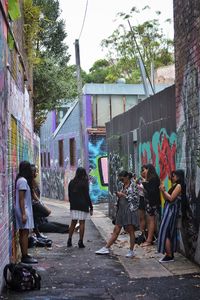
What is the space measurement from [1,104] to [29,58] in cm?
981

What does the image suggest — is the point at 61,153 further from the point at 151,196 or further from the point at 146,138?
the point at 151,196

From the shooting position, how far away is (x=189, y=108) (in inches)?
335

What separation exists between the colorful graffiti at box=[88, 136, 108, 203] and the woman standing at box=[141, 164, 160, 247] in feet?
52.4

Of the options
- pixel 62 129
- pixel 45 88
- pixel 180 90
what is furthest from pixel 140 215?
pixel 62 129

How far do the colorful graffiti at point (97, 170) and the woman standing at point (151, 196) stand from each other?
15982 millimetres

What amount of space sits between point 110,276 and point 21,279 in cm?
164

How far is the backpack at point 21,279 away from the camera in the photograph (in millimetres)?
6637

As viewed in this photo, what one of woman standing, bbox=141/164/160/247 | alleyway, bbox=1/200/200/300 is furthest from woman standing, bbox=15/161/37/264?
woman standing, bbox=141/164/160/247

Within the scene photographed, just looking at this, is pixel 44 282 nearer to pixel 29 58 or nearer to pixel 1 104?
pixel 1 104

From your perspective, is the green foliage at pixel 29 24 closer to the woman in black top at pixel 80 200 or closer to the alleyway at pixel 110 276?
the woman in black top at pixel 80 200

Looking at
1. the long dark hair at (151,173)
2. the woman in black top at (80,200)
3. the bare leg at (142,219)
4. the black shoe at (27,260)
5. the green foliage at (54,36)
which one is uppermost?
the green foliage at (54,36)

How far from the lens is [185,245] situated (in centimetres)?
892

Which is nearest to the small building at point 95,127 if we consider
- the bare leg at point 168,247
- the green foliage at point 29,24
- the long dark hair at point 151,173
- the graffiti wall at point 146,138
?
the graffiti wall at point 146,138

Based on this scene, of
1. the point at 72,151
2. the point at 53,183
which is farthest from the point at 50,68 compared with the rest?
the point at 53,183
